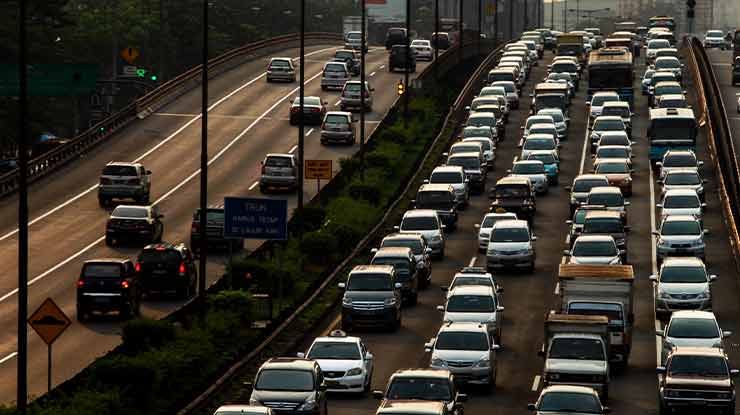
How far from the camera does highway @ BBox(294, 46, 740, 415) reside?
131 ft

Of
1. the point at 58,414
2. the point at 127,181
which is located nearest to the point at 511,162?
the point at 127,181

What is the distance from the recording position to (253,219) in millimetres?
50594

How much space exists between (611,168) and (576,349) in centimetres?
3454

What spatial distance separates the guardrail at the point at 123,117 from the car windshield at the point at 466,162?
1797 cm

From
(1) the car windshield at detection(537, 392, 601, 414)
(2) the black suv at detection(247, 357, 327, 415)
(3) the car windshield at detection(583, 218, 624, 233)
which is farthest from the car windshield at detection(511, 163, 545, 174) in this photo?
(1) the car windshield at detection(537, 392, 601, 414)

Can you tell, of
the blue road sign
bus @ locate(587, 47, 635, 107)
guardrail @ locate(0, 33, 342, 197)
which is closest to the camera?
the blue road sign

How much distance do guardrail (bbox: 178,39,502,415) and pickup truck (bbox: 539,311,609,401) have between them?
23.2 feet

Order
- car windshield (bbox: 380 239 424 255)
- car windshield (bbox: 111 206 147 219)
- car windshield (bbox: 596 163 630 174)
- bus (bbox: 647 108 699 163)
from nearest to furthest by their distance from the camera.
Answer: car windshield (bbox: 380 239 424 255) → car windshield (bbox: 111 206 147 219) → car windshield (bbox: 596 163 630 174) → bus (bbox: 647 108 699 163)

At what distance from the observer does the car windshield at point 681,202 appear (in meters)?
63.6

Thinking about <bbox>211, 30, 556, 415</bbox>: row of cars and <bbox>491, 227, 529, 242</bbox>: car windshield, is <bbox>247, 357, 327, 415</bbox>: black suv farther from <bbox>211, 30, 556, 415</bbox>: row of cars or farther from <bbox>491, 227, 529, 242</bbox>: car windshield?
<bbox>491, 227, 529, 242</bbox>: car windshield

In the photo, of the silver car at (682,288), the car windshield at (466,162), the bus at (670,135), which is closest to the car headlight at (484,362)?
the silver car at (682,288)

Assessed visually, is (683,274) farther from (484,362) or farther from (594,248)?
(484,362)

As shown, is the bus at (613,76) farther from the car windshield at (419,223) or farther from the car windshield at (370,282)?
the car windshield at (370,282)

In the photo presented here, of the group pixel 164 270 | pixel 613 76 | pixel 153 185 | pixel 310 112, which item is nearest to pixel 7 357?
pixel 164 270
